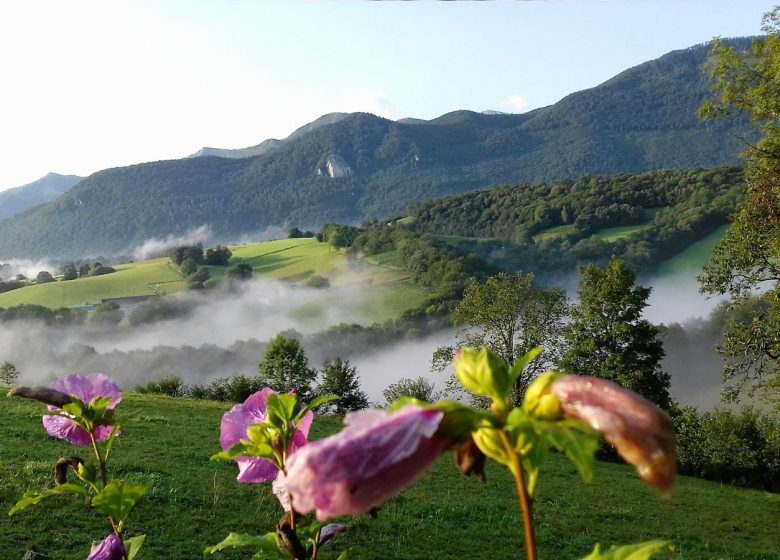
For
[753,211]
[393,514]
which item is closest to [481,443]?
[393,514]

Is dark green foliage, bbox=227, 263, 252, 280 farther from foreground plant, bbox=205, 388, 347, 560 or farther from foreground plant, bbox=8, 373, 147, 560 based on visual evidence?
foreground plant, bbox=205, 388, 347, 560

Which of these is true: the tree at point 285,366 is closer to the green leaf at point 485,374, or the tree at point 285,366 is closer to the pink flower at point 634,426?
the green leaf at point 485,374

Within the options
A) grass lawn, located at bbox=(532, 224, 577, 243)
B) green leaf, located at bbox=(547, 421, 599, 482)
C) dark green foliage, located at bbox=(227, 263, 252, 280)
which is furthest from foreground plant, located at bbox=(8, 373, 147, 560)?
dark green foliage, located at bbox=(227, 263, 252, 280)

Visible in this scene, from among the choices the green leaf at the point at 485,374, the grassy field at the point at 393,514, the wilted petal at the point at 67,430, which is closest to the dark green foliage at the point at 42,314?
the grassy field at the point at 393,514

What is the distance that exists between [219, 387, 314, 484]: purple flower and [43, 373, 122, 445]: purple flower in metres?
0.34

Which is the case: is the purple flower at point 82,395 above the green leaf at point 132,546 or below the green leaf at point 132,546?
above

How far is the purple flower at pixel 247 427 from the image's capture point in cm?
116

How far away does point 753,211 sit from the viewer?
1257 cm

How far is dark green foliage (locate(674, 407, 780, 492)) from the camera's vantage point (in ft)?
66.9

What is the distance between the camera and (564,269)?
96312 mm

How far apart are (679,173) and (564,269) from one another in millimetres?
30902

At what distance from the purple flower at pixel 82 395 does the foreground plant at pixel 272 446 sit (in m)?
0.37

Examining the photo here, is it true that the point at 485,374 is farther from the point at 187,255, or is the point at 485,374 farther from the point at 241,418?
the point at 187,255

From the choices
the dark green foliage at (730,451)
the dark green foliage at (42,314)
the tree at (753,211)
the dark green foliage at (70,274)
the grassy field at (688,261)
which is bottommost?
the grassy field at (688,261)
